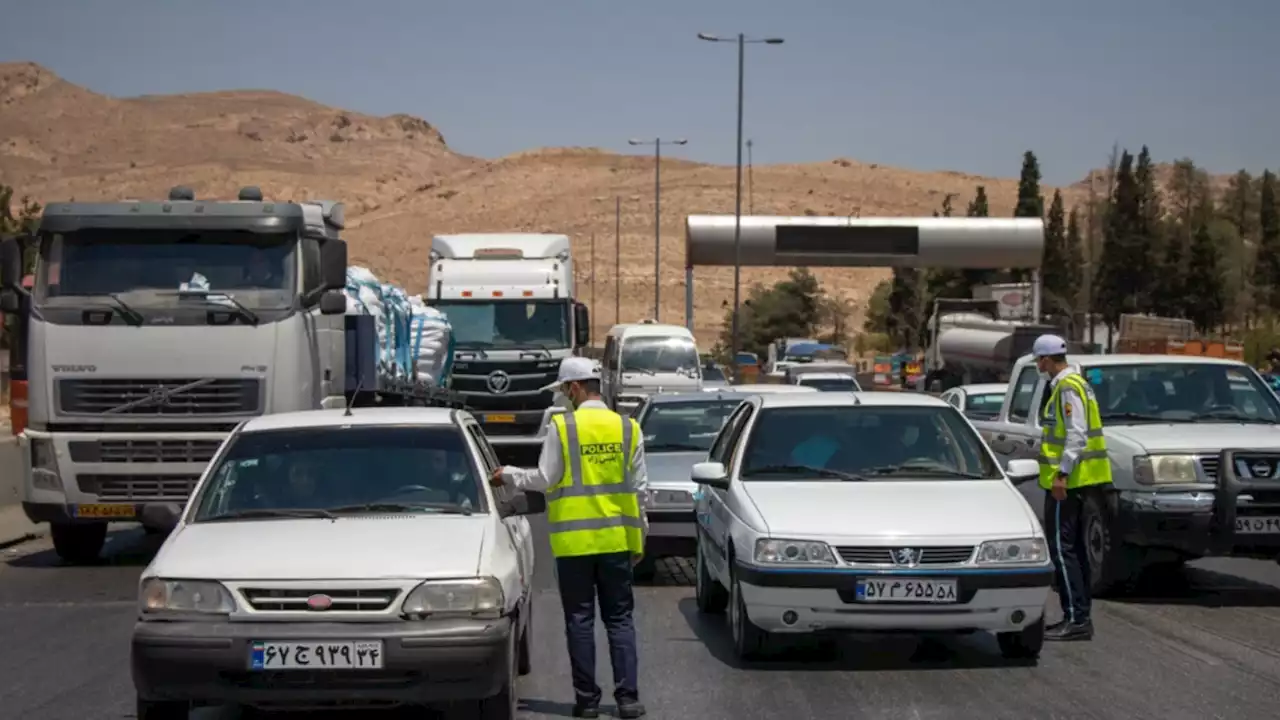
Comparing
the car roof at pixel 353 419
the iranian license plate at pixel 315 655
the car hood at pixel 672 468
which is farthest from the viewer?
the car hood at pixel 672 468

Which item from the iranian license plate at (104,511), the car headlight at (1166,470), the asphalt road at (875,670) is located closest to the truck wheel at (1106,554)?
the asphalt road at (875,670)

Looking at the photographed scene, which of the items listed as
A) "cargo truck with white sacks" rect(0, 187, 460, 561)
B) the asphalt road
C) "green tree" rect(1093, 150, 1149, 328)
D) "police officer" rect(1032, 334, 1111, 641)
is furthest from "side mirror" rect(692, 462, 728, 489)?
"green tree" rect(1093, 150, 1149, 328)

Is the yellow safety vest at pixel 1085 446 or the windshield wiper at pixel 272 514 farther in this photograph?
the yellow safety vest at pixel 1085 446

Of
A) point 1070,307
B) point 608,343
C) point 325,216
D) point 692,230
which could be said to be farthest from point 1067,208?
point 325,216

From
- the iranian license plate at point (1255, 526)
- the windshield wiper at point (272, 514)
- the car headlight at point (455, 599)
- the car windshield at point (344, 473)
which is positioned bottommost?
the iranian license plate at point (1255, 526)

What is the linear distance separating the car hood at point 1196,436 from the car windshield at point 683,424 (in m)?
3.77

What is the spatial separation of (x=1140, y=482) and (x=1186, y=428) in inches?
33.8

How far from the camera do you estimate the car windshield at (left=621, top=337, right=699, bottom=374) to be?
108 ft

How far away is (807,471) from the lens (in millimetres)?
10234

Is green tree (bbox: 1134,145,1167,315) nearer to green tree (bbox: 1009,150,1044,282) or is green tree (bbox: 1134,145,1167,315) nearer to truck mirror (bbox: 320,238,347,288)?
green tree (bbox: 1009,150,1044,282)

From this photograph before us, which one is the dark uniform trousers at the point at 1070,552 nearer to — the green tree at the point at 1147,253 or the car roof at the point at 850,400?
the car roof at the point at 850,400

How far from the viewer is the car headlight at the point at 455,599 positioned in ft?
23.3

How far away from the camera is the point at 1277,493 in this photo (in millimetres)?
11664

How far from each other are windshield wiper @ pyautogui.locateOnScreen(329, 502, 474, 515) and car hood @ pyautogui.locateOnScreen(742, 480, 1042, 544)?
74.9 inches
